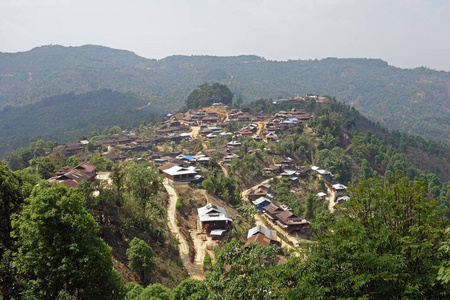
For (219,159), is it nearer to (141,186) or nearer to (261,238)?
(261,238)

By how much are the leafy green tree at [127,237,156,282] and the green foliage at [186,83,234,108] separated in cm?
9335

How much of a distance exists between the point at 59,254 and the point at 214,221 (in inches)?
973

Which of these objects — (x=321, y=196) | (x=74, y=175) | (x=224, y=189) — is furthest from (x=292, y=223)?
(x=74, y=175)

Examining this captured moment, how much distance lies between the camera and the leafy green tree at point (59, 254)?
11633mm

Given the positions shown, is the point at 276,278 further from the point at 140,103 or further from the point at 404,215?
the point at 140,103

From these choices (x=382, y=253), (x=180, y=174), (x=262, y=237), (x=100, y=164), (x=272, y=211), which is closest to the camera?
(x=382, y=253)

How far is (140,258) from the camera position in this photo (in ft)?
69.7

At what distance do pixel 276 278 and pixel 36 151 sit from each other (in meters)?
72.4

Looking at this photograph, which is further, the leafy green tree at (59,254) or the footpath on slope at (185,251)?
the footpath on slope at (185,251)

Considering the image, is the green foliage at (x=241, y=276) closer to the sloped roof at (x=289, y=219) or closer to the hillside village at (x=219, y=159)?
the hillside village at (x=219, y=159)

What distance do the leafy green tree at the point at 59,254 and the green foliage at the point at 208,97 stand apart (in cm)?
10145

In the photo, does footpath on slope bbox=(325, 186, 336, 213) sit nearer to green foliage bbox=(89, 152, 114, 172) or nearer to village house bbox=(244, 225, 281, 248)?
village house bbox=(244, 225, 281, 248)

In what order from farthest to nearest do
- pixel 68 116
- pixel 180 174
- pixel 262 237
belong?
pixel 68 116
pixel 180 174
pixel 262 237

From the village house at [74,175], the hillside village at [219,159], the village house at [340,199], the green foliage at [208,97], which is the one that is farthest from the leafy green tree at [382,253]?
the green foliage at [208,97]
